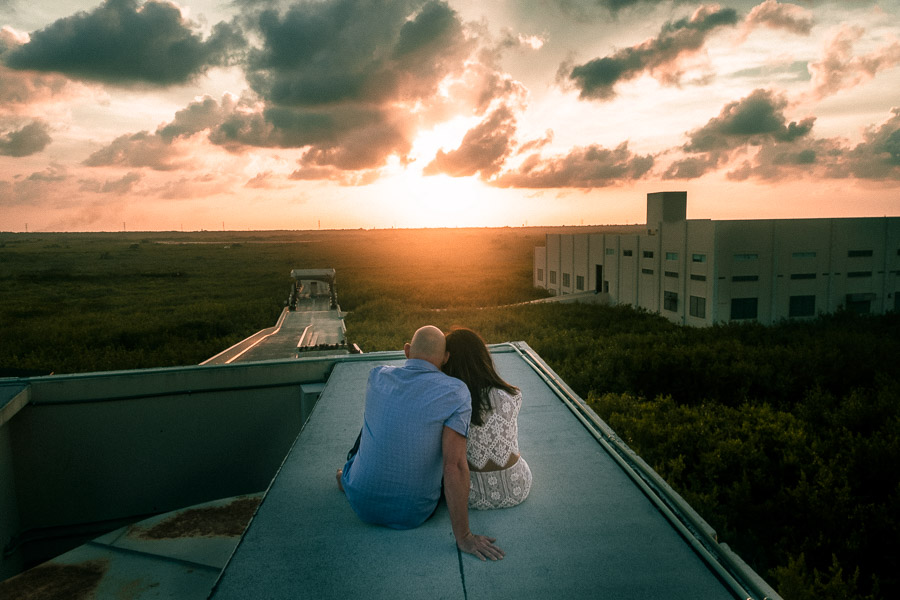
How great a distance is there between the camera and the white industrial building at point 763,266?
30.0 meters

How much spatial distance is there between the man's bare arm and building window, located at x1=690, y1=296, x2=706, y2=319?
30.1 meters

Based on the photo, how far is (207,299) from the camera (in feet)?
153

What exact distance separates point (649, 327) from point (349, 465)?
29.1 metres

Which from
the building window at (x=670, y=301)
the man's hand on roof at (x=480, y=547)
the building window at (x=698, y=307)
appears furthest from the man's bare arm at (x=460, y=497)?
the building window at (x=670, y=301)

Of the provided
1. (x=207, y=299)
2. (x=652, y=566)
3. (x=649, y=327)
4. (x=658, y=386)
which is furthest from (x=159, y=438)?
(x=207, y=299)

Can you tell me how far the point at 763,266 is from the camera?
30.6 meters

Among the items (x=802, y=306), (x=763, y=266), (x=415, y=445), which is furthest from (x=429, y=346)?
(x=802, y=306)

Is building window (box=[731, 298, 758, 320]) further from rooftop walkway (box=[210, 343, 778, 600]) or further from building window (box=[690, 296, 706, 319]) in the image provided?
rooftop walkway (box=[210, 343, 778, 600])

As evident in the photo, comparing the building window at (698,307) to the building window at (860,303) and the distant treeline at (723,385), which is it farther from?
the building window at (860,303)

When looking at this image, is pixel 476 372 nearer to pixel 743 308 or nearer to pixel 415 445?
pixel 415 445

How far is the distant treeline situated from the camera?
9.38 meters

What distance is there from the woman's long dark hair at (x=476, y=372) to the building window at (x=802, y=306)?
33188mm

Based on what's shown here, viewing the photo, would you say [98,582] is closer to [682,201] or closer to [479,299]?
[682,201]

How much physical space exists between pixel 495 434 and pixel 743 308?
30.8 meters
